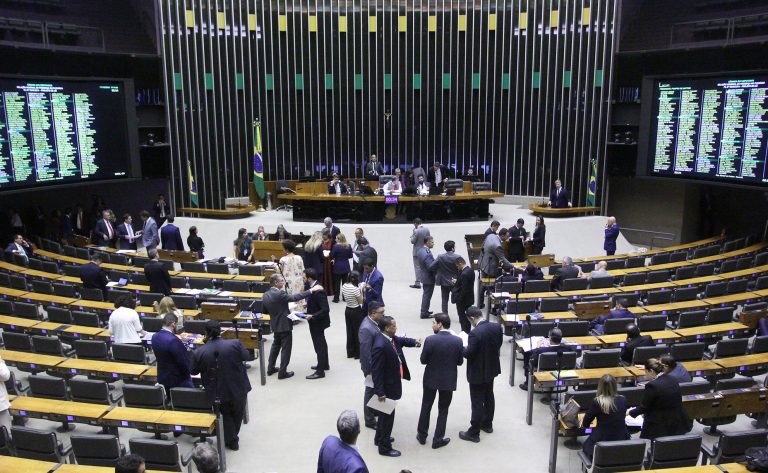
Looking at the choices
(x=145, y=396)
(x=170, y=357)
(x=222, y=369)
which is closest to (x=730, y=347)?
Answer: (x=222, y=369)

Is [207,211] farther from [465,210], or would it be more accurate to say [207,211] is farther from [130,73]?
[465,210]

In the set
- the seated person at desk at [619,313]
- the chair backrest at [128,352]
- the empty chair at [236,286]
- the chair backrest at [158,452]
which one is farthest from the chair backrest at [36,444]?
the seated person at desk at [619,313]

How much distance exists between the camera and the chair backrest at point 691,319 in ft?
27.7

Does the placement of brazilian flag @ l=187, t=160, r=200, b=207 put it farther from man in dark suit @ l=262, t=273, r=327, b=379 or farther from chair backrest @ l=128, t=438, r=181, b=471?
chair backrest @ l=128, t=438, r=181, b=471

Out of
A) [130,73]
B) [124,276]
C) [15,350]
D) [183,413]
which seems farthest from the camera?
[130,73]

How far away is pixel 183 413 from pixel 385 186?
10662 millimetres

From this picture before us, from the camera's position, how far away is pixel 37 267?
12031 mm

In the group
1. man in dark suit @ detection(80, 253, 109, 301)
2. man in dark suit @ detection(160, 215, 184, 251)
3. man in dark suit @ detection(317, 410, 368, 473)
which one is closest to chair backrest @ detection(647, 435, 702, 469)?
man in dark suit @ detection(317, 410, 368, 473)

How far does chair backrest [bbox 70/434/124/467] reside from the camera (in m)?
5.14

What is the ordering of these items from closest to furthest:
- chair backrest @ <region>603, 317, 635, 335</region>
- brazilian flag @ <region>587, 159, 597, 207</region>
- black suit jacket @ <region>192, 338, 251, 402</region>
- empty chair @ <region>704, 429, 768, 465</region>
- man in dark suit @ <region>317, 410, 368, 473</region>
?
man in dark suit @ <region>317, 410, 368, 473</region> < empty chair @ <region>704, 429, 768, 465</region> < black suit jacket @ <region>192, 338, 251, 402</region> < chair backrest @ <region>603, 317, 635, 335</region> < brazilian flag @ <region>587, 159, 597, 207</region>

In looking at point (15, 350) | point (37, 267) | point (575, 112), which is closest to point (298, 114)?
point (575, 112)

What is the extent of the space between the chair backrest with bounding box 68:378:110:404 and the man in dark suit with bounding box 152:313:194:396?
53 cm

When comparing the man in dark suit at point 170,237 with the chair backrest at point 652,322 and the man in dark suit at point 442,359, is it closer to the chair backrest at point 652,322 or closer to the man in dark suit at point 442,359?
the man in dark suit at point 442,359

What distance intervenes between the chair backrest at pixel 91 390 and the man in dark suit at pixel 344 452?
3.15 metres
